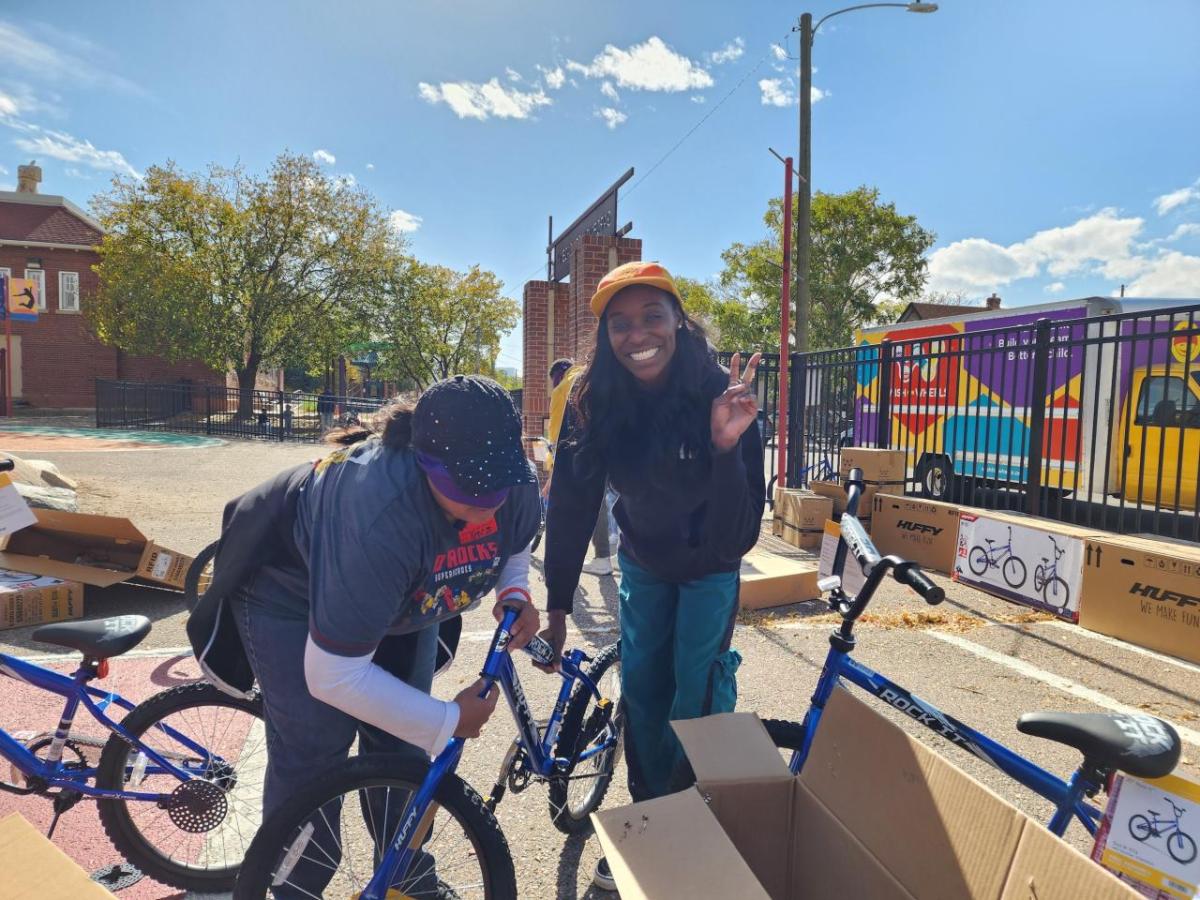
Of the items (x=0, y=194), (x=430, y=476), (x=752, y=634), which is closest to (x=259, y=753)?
(x=430, y=476)

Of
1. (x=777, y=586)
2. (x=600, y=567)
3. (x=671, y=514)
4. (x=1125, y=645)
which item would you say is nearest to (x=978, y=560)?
(x=1125, y=645)

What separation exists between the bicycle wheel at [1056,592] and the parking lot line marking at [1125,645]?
0.15 meters

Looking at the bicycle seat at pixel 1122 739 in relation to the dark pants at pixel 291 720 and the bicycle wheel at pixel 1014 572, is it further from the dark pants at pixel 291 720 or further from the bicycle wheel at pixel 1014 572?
the bicycle wheel at pixel 1014 572

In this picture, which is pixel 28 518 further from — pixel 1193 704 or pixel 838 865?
pixel 1193 704

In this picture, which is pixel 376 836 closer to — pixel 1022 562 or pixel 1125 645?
pixel 1125 645

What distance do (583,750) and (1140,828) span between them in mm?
1744

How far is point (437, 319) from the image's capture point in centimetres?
3431

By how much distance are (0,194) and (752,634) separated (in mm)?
34669

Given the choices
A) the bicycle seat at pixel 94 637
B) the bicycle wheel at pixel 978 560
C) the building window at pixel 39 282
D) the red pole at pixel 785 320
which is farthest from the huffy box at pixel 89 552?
the building window at pixel 39 282

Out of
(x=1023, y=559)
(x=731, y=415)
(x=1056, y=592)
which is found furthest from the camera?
(x=1023, y=559)

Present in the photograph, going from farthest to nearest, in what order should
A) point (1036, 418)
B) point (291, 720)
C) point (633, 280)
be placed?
point (1036, 418), point (633, 280), point (291, 720)

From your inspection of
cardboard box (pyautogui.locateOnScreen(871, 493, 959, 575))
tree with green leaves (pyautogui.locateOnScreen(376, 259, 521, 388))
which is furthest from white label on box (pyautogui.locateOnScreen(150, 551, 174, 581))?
tree with green leaves (pyautogui.locateOnScreen(376, 259, 521, 388))

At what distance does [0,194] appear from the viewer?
88.8 feet

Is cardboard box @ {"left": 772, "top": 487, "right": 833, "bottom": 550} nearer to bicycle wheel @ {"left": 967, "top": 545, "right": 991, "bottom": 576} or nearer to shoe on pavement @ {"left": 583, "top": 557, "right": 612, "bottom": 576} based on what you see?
bicycle wheel @ {"left": 967, "top": 545, "right": 991, "bottom": 576}
